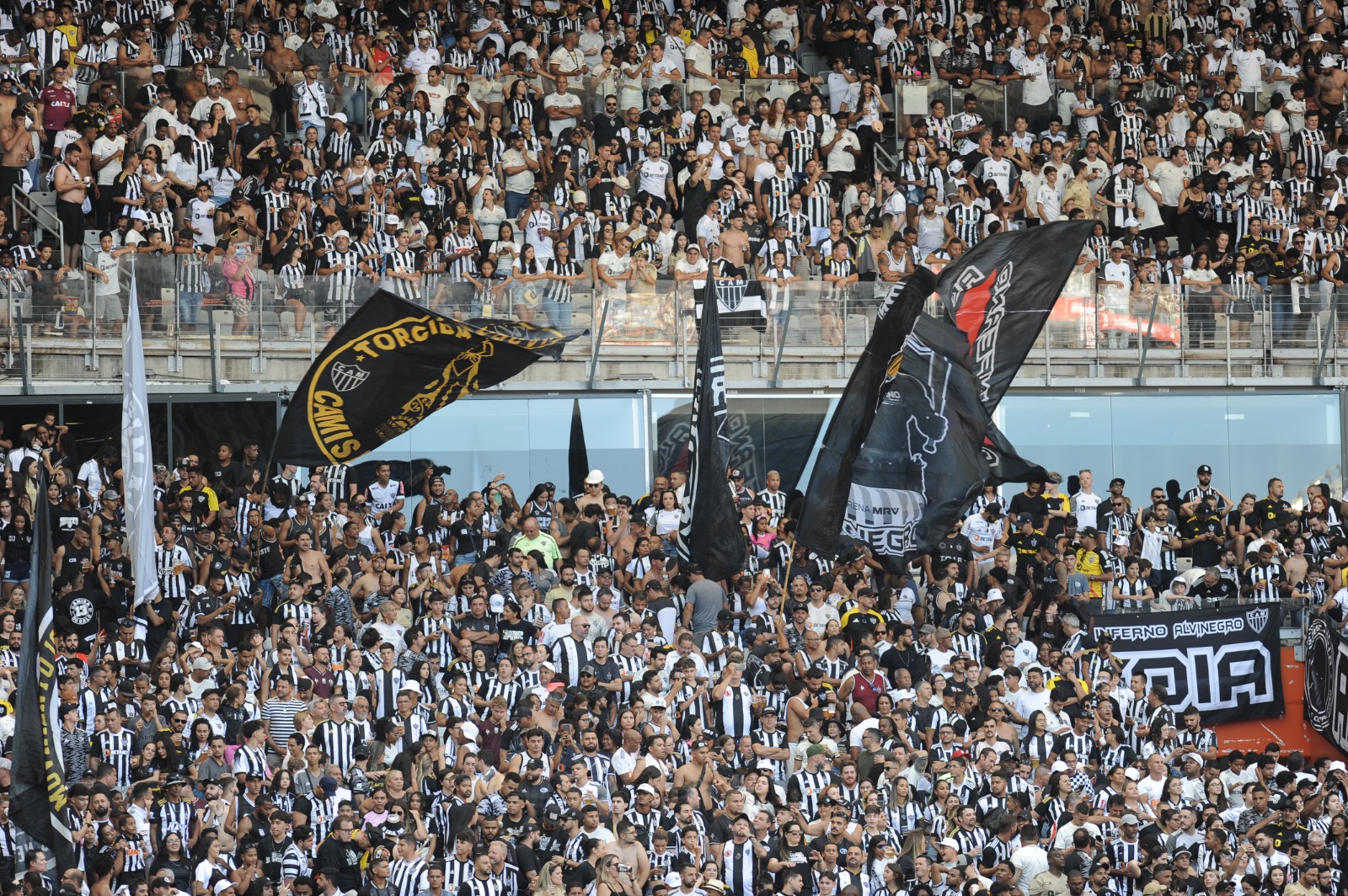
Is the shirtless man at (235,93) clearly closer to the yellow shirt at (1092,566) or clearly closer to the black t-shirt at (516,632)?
the black t-shirt at (516,632)

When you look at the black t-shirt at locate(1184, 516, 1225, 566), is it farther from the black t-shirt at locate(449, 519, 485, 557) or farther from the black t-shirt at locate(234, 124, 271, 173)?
the black t-shirt at locate(234, 124, 271, 173)

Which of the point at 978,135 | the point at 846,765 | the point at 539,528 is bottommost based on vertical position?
the point at 846,765

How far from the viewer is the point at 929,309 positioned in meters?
21.1

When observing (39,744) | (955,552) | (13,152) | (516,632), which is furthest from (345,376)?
(13,152)

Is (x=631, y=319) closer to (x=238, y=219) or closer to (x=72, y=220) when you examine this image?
(x=238, y=219)

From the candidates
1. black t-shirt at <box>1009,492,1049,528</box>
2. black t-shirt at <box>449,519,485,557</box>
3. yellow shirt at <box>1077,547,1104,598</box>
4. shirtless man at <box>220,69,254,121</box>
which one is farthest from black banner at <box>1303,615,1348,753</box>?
shirtless man at <box>220,69,254,121</box>

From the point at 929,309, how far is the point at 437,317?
4449 mm

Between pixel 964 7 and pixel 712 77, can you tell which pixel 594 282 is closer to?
pixel 712 77

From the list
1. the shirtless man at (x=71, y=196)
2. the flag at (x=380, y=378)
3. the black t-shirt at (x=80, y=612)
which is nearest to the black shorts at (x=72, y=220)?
the shirtless man at (x=71, y=196)

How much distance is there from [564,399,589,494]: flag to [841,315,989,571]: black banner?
6.58 m

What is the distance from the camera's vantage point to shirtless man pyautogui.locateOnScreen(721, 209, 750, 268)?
84.9 ft

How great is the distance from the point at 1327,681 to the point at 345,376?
10.1 meters

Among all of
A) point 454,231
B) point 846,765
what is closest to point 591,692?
point 846,765

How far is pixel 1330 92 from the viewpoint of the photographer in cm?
3130
